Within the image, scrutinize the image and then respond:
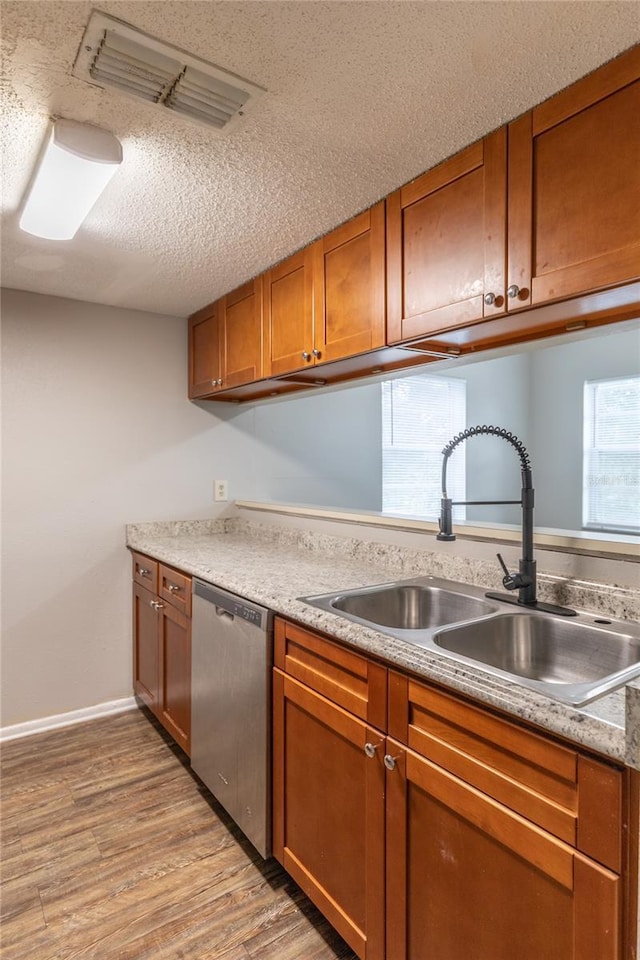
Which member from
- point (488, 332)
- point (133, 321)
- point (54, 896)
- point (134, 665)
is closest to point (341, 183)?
point (488, 332)

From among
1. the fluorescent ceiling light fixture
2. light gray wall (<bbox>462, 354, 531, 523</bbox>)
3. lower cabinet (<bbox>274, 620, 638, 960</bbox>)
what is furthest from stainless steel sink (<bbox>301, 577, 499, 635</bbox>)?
light gray wall (<bbox>462, 354, 531, 523</bbox>)

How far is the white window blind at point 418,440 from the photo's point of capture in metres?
3.97

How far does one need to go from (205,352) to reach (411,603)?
182cm

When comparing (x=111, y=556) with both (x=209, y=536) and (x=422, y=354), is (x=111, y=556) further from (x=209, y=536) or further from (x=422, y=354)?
(x=422, y=354)

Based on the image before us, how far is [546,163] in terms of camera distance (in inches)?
50.9

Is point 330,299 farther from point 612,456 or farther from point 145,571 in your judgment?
point 612,456

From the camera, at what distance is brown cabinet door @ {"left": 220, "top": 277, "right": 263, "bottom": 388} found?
245 centimetres

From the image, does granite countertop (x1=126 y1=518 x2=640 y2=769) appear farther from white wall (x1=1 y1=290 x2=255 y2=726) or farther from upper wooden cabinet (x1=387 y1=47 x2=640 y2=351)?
upper wooden cabinet (x1=387 y1=47 x2=640 y2=351)

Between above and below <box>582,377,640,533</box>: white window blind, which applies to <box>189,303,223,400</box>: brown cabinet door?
above

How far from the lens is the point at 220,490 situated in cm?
327

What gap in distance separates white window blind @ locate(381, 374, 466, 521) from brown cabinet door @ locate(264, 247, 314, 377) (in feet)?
5.49

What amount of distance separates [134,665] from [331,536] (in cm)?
141

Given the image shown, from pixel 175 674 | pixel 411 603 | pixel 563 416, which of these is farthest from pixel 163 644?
pixel 563 416

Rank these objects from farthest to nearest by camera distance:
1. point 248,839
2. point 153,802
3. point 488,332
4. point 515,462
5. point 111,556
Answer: point 515,462 → point 111,556 → point 153,802 → point 248,839 → point 488,332
